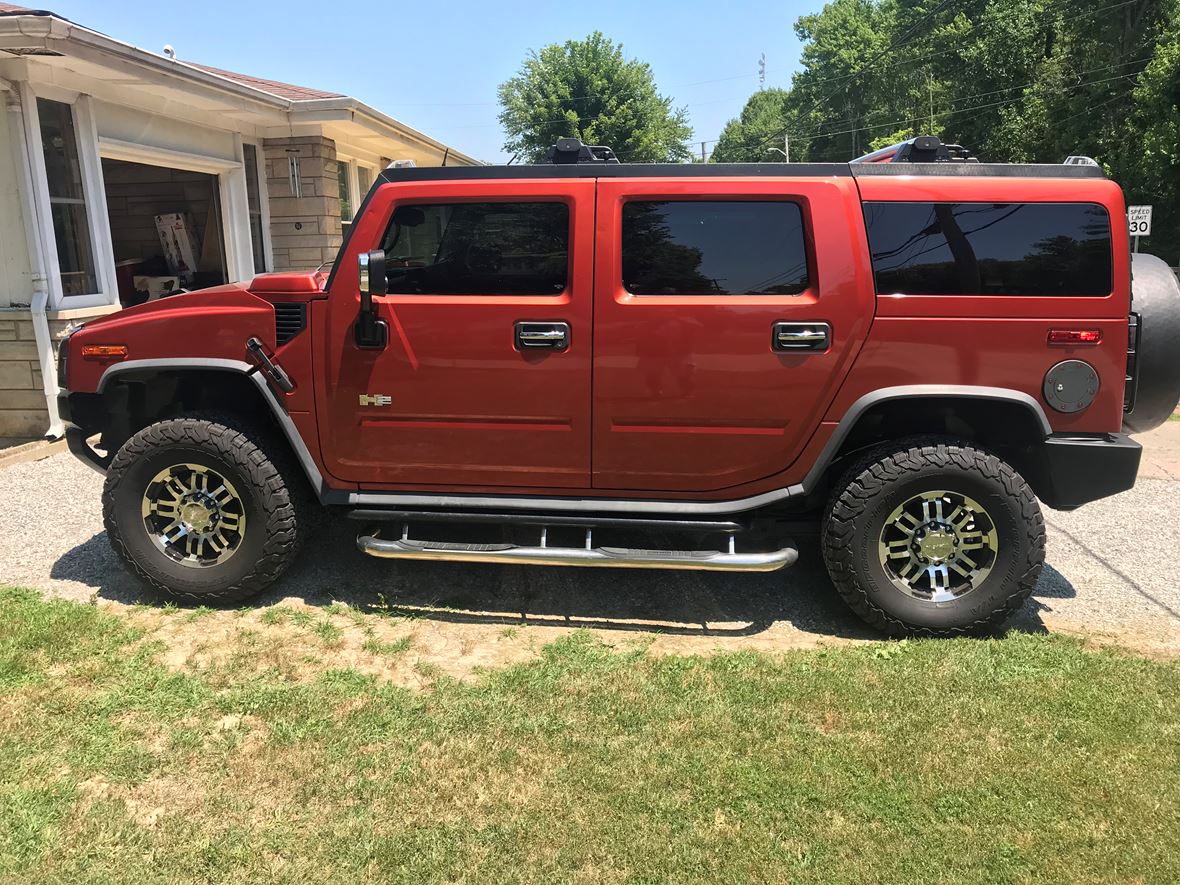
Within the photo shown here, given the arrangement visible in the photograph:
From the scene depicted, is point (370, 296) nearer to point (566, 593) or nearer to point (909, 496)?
point (566, 593)

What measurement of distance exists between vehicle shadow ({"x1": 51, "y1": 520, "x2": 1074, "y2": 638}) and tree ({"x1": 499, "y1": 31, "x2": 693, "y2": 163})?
42924 mm

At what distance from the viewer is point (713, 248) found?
367cm

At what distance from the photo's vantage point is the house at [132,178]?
22.2 feet

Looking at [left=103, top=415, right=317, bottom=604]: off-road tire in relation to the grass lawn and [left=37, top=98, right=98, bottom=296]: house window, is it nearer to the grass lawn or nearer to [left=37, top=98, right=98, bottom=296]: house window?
the grass lawn

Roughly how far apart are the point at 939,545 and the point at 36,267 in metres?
7.20

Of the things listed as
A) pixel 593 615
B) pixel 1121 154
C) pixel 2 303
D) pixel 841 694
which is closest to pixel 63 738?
pixel 593 615

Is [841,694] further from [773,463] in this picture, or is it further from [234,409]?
[234,409]

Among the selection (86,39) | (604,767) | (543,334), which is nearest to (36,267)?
(86,39)

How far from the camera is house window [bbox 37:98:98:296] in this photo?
7.23 m

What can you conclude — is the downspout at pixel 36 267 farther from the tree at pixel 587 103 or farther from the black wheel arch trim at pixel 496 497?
the tree at pixel 587 103

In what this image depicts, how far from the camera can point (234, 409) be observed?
13.9 feet

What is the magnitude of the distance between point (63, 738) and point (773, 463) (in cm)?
298

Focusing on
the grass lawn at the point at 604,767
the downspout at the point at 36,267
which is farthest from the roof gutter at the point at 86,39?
the grass lawn at the point at 604,767

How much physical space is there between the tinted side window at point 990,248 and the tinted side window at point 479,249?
54.0 inches
